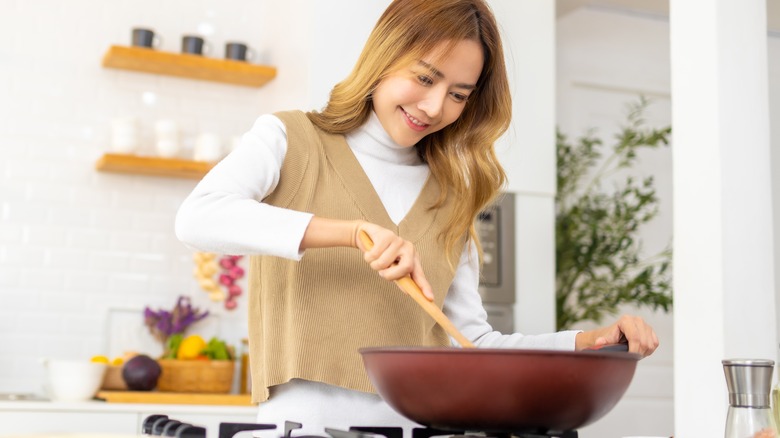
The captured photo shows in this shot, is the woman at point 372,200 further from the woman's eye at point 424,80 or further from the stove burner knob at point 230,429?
the stove burner knob at point 230,429

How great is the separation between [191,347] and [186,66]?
1.04m

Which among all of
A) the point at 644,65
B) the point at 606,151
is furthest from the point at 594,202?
the point at 644,65

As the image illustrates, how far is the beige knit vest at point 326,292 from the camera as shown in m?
1.54

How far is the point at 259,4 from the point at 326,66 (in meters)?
0.95

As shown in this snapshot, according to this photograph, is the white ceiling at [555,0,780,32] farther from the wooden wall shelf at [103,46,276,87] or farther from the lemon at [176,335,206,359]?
the lemon at [176,335,206,359]

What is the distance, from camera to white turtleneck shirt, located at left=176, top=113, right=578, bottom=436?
4.38 feet

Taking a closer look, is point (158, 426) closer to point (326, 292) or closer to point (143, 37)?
point (326, 292)

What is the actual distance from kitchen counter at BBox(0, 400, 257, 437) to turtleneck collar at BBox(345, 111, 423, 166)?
56.0 inches

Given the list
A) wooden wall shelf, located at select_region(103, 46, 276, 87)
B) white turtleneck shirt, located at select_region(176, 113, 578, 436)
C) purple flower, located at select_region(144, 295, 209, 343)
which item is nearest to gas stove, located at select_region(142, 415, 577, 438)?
white turtleneck shirt, located at select_region(176, 113, 578, 436)

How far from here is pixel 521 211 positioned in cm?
343

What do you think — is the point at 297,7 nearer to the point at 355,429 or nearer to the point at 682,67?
the point at 682,67

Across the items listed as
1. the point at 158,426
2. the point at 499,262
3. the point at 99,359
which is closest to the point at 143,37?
the point at 99,359

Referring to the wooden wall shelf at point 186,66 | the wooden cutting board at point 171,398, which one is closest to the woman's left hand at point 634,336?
the wooden cutting board at point 171,398

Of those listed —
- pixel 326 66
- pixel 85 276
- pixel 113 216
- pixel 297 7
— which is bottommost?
pixel 85 276
